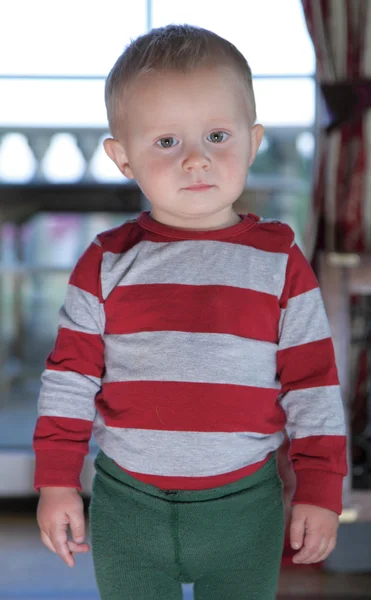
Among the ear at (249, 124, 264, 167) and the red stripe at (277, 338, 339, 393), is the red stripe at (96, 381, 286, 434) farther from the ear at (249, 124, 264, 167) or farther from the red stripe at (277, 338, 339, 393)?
the ear at (249, 124, 264, 167)

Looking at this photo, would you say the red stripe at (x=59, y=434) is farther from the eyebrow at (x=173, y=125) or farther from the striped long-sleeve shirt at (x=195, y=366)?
the eyebrow at (x=173, y=125)

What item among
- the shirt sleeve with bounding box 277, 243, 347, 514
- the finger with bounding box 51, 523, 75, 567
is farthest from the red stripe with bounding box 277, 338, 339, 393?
the finger with bounding box 51, 523, 75, 567

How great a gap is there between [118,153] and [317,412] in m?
0.44

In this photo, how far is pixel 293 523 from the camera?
0.99 meters

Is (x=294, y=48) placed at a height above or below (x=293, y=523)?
above

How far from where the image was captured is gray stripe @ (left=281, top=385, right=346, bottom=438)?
39.1 inches

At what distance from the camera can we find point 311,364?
1007 millimetres

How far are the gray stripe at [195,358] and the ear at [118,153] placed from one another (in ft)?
0.76

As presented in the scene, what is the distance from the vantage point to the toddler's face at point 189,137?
3.12ft

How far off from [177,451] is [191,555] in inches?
5.3

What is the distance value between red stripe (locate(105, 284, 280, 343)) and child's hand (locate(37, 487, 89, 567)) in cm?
23

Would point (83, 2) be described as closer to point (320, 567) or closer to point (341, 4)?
point (341, 4)

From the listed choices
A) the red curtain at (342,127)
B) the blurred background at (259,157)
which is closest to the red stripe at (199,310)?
the blurred background at (259,157)

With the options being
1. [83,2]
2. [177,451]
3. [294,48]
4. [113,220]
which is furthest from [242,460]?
[113,220]
